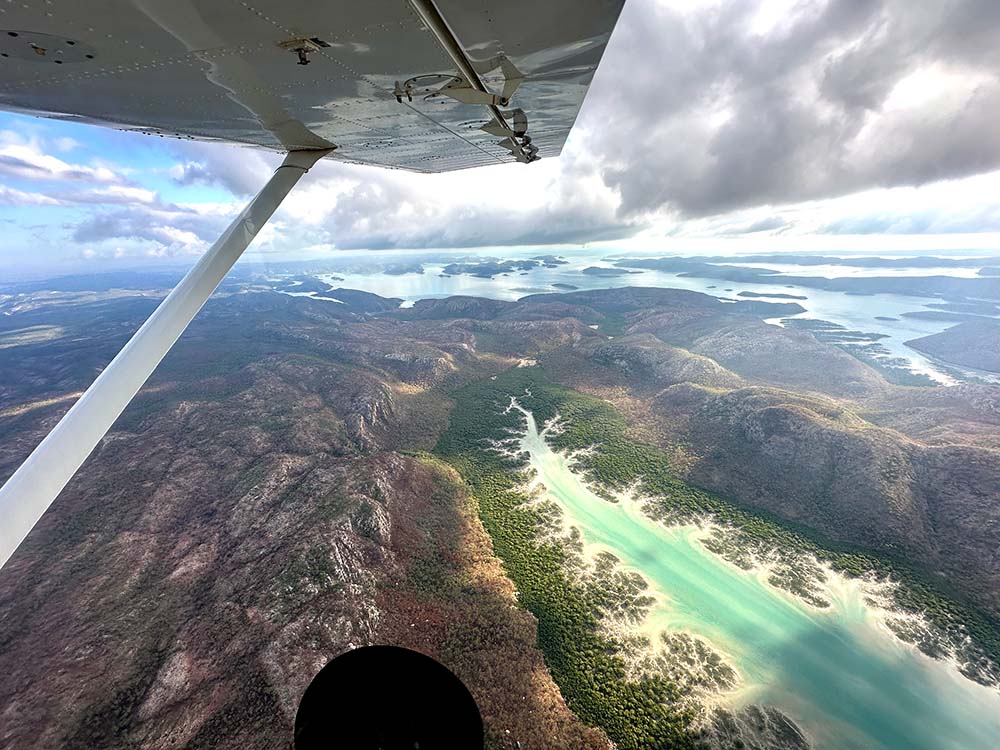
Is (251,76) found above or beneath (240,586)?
above

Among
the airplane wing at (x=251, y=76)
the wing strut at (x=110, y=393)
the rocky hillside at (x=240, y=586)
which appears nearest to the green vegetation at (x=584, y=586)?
the rocky hillside at (x=240, y=586)

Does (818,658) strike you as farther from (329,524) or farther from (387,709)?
(329,524)

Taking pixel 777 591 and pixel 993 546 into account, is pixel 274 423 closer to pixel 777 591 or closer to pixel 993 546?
pixel 777 591

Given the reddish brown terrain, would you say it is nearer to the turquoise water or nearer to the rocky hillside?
the rocky hillside

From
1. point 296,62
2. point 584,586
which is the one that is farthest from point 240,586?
point 296,62

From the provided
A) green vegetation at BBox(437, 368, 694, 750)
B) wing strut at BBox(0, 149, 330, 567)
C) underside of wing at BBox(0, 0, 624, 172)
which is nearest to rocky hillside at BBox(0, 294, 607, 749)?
green vegetation at BBox(437, 368, 694, 750)

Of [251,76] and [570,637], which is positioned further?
[570,637]
